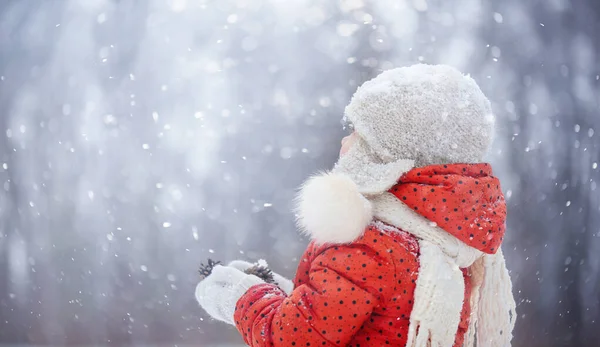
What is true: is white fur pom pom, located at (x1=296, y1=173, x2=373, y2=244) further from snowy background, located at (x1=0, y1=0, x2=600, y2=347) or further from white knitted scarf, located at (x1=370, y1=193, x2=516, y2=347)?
snowy background, located at (x1=0, y1=0, x2=600, y2=347)

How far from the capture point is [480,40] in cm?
128

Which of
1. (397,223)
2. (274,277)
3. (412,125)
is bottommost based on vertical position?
(274,277)

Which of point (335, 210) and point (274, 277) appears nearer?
point (335, 210)

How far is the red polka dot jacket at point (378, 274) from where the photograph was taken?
666 millimetres

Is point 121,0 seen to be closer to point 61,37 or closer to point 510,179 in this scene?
point 61,37

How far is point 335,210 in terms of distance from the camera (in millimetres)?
671

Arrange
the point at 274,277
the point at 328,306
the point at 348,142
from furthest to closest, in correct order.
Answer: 1. the point at 274,277
2. the point at 348,142
3. the point at 328,306

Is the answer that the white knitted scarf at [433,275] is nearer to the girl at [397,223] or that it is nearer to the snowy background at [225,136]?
the girl at [397,223]

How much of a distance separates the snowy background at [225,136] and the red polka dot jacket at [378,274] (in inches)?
23.3

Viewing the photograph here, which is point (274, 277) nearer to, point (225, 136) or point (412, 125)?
point (412, 125)

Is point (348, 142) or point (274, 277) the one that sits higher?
point (348, 142)

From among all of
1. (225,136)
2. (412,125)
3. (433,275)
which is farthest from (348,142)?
(225,136)

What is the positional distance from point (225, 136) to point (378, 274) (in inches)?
27.1

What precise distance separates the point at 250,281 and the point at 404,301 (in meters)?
0.23
